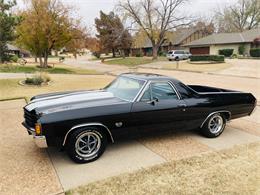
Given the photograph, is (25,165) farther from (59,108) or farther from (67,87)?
(67,87)

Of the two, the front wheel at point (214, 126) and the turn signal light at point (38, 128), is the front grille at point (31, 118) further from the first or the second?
the front wheel at point (214, 126)

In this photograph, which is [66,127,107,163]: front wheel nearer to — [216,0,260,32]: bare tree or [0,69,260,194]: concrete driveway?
[0,69,260,194]: concrete driveway

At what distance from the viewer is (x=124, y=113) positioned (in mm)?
4250

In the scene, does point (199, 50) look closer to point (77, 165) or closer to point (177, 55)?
point (177, 55)

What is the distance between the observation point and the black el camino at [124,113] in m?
3.83

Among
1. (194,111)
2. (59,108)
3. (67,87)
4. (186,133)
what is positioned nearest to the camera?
(59,108)

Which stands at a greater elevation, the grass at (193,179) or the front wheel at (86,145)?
the front wheel at (86,145)

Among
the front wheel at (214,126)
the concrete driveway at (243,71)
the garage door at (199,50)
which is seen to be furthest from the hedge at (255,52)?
the front wheel at (214,126)

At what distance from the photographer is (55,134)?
12.2 feet

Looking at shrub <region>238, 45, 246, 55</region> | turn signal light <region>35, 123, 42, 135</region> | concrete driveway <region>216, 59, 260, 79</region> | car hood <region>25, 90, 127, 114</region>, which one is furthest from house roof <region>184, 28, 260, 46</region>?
turn signal light <region>35, 123, 42, 135</region>

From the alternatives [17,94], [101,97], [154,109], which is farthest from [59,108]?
[17,94]

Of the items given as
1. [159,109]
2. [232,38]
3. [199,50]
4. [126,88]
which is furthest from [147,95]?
[199,50]

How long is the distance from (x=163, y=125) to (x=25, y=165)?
2.63 m

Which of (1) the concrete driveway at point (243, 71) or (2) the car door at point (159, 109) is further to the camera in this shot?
(1) the concrete driveway at point (243, 71)
